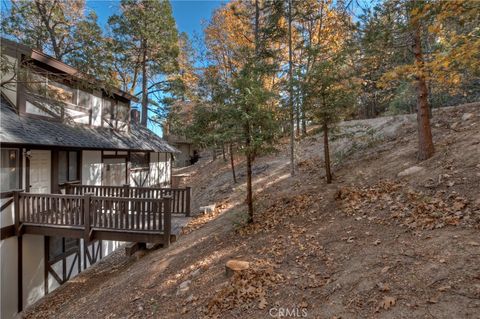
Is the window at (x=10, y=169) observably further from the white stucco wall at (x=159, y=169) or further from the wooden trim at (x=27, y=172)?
the white stucco wall at (x=159, y=169)

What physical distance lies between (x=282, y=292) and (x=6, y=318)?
7.51 meters

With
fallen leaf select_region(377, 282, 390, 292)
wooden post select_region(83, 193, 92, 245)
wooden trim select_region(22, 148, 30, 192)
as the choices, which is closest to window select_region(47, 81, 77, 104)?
wooden trim select_region(22, 148, 30, 192)

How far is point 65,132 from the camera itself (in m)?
9.07

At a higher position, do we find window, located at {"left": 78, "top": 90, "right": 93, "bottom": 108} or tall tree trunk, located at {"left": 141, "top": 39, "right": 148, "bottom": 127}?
tall tree trunk, located at {"left": 141, "top": 39, "right": 148, "bottom": 127}

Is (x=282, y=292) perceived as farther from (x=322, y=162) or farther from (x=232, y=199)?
(x=322, y=162)

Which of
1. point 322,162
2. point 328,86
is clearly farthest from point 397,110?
point 328,86

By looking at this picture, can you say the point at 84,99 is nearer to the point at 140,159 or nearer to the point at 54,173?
the point at 54,173

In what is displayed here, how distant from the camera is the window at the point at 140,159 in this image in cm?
1458

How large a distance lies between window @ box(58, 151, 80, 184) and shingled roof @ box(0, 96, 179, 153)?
752mm

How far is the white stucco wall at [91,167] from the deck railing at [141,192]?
3.11 feet

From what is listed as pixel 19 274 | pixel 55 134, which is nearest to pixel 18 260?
pixel 19 274

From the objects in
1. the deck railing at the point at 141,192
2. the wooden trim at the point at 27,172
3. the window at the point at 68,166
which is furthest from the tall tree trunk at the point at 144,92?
the wooden trim at the point at 27,172

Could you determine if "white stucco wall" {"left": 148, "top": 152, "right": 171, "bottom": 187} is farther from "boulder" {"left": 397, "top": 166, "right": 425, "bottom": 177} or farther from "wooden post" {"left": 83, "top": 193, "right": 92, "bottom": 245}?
"boulder" {"left": 397, "top": 166, "right": 425, "bottom": 177}

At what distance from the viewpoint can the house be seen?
285 inches
